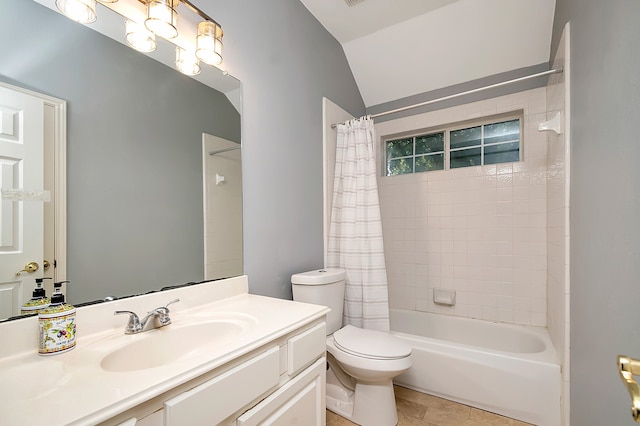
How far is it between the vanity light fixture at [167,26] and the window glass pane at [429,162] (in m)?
2.01

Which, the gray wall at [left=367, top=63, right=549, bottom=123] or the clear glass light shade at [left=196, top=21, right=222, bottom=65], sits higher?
the gray wall at [left=367, top=63, right=549, bottom=123]

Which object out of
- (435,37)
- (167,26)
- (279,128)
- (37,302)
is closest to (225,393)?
(37,302)

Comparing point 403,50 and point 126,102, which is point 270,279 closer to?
point 126,102

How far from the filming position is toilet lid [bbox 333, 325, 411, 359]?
4.83 ft

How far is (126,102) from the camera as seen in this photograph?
3.50ft

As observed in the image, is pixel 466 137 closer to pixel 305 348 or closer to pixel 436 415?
pixel 436 415

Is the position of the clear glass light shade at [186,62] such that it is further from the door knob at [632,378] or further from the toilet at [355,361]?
the door knob at [632,378]

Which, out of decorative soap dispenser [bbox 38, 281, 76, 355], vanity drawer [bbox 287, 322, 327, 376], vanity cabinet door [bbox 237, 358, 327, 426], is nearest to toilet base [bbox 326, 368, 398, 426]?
vanity cabinet door [bbox 237, 358, 327, 426]

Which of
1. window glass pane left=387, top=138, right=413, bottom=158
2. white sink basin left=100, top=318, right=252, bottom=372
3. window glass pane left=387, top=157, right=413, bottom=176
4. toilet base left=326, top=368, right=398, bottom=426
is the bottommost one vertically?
toilet base left=326, top=368, right=398, bottom=426

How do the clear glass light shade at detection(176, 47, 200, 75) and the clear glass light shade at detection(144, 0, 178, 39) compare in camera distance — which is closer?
the clear glass light shade at detection(144, 0, 178, 39)

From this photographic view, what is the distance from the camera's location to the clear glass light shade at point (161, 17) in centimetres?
105

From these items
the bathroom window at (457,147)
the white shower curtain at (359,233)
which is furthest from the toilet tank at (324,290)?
the bathroom window at (457,147)

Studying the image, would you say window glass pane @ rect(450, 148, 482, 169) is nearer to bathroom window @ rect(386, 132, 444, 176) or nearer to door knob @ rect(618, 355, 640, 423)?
bathroom window @ rect(386, 132, 444, 176)

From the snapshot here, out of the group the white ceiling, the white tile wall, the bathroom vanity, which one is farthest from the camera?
the white tile wall
